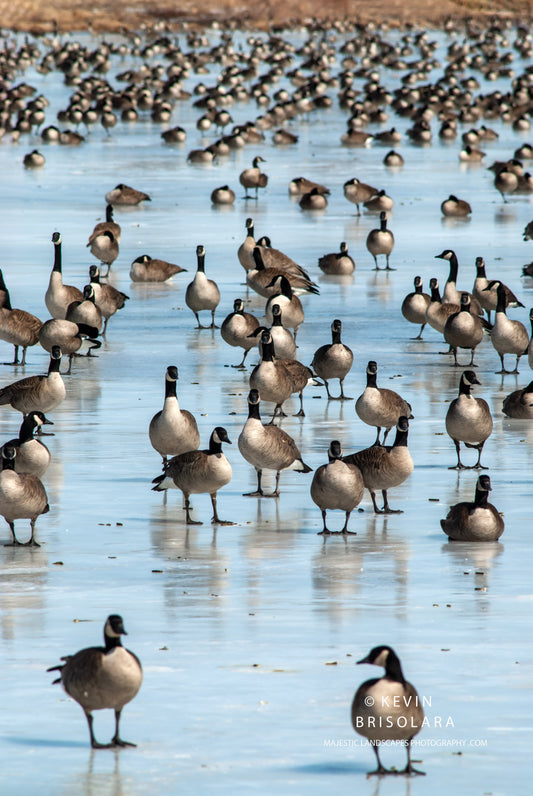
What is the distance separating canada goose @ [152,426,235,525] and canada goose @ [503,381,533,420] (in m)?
5.22

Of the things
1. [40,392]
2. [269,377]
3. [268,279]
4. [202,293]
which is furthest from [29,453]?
[268,279]

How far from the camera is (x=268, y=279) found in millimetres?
23375

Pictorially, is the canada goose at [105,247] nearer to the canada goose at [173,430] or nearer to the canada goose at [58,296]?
the canada goose at [58,296]

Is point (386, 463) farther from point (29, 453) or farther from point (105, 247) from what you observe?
point (105, 247)

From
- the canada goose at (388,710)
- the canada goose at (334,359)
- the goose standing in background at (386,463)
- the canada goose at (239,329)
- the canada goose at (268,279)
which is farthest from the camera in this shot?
the canada goose at (268,279)

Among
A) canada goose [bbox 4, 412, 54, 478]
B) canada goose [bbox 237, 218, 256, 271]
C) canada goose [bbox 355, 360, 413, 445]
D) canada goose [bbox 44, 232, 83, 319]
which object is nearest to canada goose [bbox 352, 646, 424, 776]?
canada goose [bbox 4, 412, 54, 478]

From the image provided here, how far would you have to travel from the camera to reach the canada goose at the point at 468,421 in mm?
14055

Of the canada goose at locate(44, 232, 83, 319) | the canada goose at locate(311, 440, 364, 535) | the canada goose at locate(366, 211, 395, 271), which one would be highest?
the canada goose at locate(311, 440, 364, 535)

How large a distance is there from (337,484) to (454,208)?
22.5 meters

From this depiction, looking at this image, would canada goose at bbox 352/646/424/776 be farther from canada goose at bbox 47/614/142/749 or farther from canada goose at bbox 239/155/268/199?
canada goose at bbox 239/155/268/199

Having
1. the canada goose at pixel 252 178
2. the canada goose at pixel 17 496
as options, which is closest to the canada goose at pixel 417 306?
the canada goose at pixel 17 496

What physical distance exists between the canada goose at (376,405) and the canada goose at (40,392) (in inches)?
127

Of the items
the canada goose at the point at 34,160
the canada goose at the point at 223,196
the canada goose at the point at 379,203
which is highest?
the canada goose at the point at 379,203

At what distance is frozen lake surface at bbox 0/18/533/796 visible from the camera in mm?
7758
